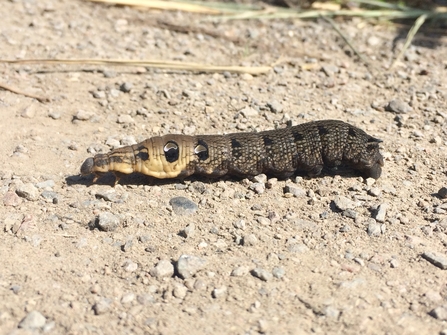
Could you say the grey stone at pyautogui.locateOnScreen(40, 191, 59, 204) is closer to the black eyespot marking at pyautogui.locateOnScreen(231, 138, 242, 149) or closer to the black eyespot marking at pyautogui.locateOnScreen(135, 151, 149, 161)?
the black eyespot marking at pyautogui.locateOnScreen(135, 151, 149, 161)

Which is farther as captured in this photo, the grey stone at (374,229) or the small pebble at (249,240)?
the grey stone at (374,229)

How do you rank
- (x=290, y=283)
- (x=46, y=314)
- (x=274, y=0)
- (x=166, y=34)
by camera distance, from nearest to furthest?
(x=46, y=314) < (x=290, y=283) < (x=166, y=34) < (x=274, y=0)

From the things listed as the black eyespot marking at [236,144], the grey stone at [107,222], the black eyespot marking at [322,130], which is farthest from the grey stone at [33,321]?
the black eyespot marking at [322,130]

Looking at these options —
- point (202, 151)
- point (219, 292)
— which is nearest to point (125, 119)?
point (202, 151)

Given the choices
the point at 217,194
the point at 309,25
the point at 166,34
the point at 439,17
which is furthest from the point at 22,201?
the point at 439,17

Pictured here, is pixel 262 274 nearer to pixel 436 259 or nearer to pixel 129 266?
pixel 129 266

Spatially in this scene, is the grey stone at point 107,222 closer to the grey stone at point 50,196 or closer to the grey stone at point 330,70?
the grey stone at point 50,196

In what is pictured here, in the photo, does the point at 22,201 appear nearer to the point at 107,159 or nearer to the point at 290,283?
the point at 107,159
